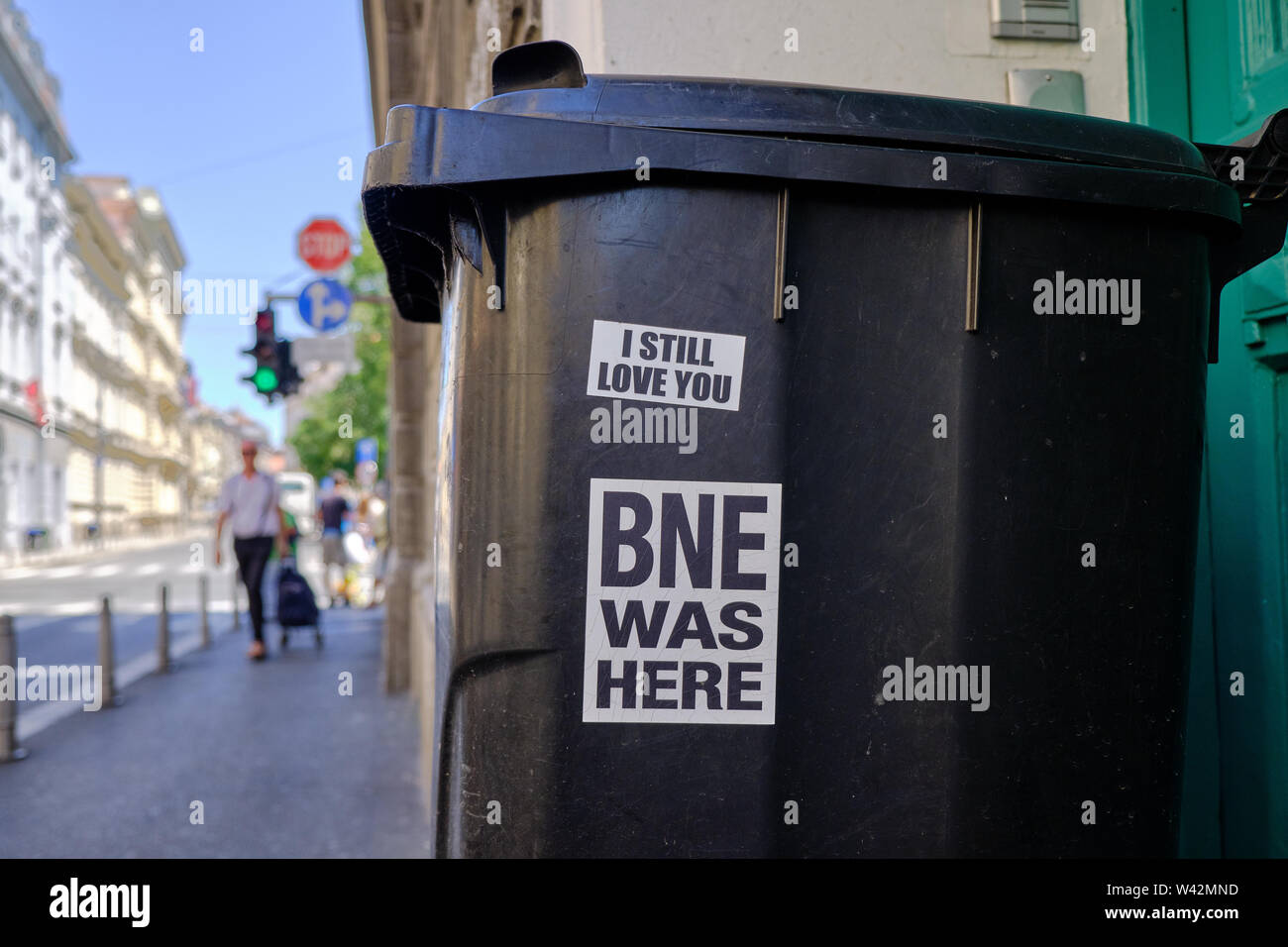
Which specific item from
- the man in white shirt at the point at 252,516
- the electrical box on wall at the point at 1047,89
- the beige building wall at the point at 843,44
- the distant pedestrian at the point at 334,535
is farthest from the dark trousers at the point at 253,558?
the electrical box on wall at the point at 1047,89

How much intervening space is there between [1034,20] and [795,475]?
2.34 meters

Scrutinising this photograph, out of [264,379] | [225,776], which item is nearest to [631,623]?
[225,776]

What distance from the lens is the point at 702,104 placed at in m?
1.73

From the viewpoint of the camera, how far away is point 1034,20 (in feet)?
10.9

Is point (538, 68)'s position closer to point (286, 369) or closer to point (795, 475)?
point (795, 475)

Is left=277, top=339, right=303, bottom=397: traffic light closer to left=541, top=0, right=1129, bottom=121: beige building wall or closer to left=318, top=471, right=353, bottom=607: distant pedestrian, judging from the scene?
left=318, top=471, right=353, bottom=607: distant pedestrian

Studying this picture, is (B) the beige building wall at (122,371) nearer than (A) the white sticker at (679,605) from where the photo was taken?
No

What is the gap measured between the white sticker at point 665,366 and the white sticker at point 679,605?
141 millimetres

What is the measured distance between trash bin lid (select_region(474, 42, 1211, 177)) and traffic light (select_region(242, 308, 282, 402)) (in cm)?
1059

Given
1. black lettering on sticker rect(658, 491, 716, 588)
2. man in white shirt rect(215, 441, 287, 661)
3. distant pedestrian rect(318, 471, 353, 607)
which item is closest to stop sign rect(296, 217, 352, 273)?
distant pedestrian rect(318, 471, 353, 607)

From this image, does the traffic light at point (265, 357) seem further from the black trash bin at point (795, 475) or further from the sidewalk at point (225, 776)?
the black trash bin at point (795, 475)

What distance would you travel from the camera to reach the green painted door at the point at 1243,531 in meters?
2.44
